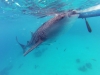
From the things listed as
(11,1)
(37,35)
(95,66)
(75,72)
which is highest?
(11,1)

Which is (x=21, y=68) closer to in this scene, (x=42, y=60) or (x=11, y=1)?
(x=42, y=60)

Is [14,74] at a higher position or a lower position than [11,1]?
lower

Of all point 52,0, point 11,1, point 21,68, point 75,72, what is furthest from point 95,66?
point 11,1

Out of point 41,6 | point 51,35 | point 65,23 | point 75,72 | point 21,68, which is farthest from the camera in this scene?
point 21,68

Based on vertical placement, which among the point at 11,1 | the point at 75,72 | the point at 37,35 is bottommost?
the point at 75,72

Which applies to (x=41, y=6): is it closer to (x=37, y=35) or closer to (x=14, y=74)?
(x=37, y=35)

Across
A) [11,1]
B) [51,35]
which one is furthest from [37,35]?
[11,1]

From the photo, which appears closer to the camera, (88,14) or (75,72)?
(88,14)

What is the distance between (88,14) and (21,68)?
23.8m

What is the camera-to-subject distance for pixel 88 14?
5.14 m

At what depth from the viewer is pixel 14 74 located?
2512cm

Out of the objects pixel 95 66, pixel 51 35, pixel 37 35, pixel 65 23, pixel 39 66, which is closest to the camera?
pixel 65 23

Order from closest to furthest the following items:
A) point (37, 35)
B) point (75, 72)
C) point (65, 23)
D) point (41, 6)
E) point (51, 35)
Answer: point (65, 23), point (51, 35), point (37, 35), point (41, 6), point (75, 72)

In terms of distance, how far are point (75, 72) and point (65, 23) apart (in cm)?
1737
